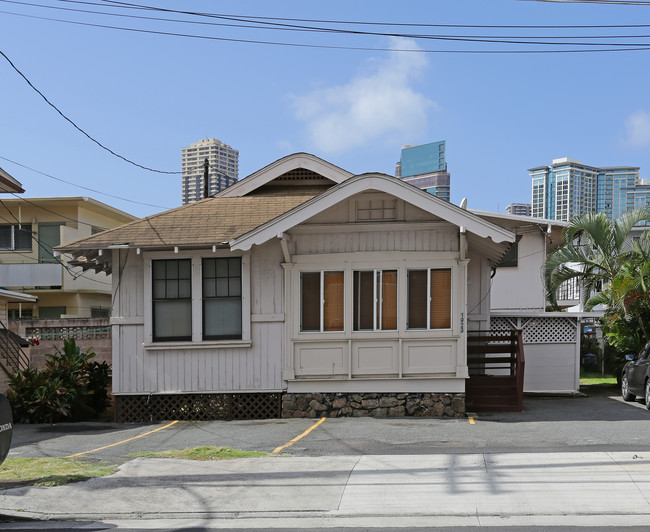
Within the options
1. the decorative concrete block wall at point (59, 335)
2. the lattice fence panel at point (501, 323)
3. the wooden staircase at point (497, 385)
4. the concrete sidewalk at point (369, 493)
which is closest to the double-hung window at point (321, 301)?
the wooden staircase at point (497, 385)

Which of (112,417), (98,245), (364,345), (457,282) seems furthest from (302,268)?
(112,417)

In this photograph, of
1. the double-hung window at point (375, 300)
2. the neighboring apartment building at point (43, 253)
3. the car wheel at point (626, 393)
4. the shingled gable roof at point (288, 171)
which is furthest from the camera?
the neighboring apartment building at point (43, 253)

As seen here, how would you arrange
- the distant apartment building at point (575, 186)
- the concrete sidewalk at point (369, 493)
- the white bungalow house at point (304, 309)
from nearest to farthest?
the concrete sidewalk at point (369, 493), the white bungalow house at point (304, 309), the distant apartment building at point (575, 186)

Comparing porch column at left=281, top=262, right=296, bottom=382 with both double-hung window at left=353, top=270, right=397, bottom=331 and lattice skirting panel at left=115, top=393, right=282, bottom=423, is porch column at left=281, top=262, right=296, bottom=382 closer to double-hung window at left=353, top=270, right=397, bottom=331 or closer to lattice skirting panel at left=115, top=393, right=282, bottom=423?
lattice skirting panel at left=115, top=393, right=282, bottom=423

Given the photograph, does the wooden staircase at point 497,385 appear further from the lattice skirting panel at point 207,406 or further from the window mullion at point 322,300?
the lattice skirting panel at point 207,406

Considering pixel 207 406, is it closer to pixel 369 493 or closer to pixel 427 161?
pixel 369 493

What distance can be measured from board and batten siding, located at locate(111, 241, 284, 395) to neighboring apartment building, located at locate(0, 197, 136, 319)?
20.0 meters

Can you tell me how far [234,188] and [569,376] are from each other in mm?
9925

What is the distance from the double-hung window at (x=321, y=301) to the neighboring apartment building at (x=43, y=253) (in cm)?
2202

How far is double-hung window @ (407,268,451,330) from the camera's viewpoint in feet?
46.9

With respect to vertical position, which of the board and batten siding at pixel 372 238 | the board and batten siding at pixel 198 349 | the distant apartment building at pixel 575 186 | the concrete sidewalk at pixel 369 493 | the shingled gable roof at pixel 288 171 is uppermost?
the distant apartment building at pixel 575 186

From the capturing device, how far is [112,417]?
1631 cm

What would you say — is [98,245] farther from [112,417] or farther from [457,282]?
[457,282]

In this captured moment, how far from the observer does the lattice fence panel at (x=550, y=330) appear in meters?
19.3
